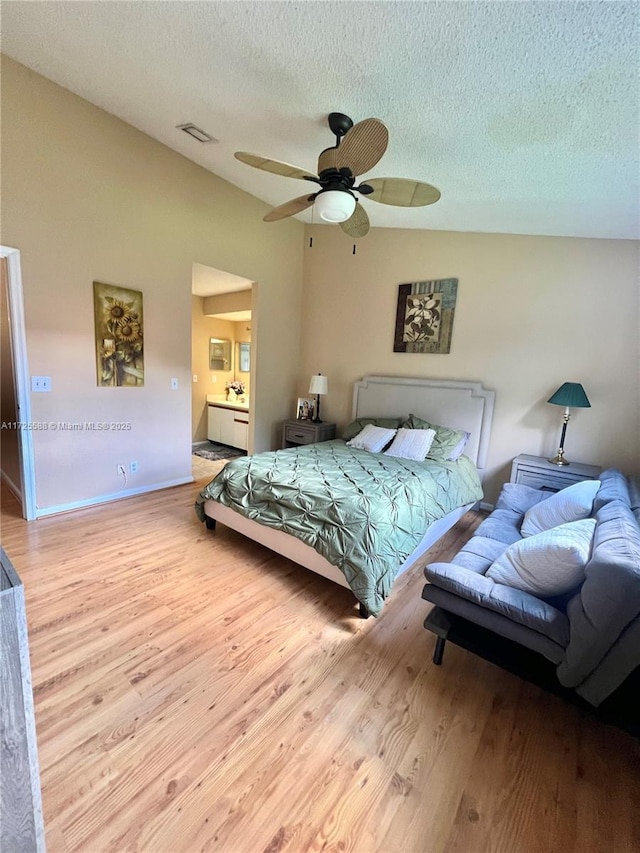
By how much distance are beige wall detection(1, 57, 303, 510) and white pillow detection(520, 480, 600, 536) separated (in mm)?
3349

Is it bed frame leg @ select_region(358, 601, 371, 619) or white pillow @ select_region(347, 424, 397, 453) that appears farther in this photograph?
white pillow @ select_region(347, 424, 397, 453)

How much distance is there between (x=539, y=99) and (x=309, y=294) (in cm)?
333

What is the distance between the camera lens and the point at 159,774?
4.00ft

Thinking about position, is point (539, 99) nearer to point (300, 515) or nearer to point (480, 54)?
point (480, 54)

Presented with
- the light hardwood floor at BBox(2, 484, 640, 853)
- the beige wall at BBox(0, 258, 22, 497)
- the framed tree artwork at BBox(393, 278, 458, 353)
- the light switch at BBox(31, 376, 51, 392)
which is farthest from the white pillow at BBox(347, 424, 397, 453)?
the beige wall at BBox(0, 258, 22, 497)

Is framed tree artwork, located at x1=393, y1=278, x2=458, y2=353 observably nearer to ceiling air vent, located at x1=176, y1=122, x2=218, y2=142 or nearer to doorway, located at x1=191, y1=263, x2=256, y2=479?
doorway, located at x1=191, y1=263, x2=256, y2=479

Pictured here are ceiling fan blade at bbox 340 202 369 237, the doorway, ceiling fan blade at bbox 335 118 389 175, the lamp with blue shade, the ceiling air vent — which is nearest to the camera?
ceiling fan blade at bbox 335 118 389 175

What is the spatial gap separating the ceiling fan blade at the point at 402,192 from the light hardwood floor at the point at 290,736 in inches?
95.6

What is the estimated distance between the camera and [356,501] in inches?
83.6

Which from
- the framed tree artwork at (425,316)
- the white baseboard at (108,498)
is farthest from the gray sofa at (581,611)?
the white baseboard at (108,498)

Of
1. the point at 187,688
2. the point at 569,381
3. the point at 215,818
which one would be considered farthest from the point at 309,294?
the point at 215,818

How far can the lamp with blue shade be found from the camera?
2.95 metres

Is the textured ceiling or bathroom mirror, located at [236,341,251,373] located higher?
the textured ceiling

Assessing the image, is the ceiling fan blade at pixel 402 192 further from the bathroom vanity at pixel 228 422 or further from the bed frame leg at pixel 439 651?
the bathroom vanity at pixel 228 422
